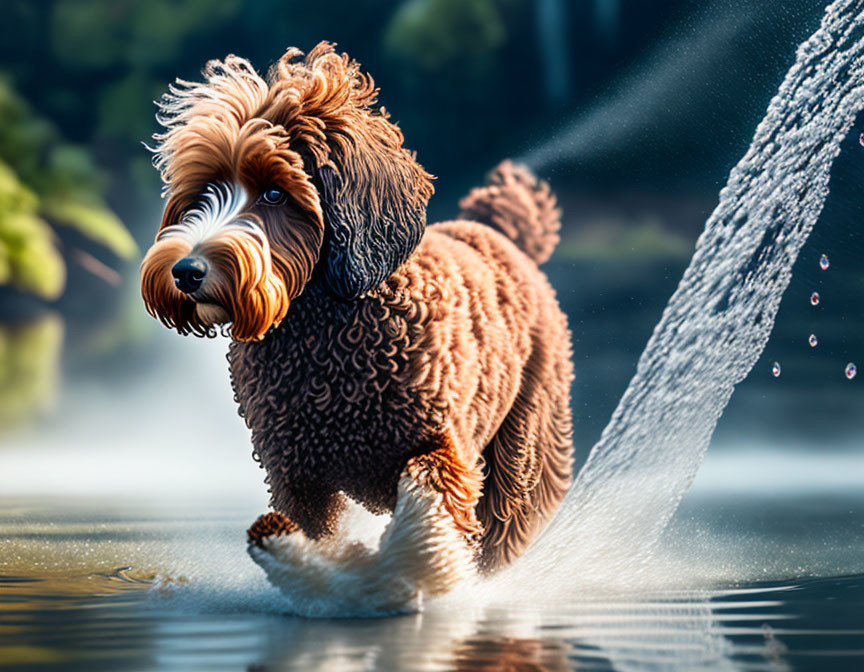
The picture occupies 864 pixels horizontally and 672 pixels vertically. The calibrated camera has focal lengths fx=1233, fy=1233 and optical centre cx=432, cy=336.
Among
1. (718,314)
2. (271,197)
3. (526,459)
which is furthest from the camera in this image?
(718,314)

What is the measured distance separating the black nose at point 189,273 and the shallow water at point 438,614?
46.4 inches

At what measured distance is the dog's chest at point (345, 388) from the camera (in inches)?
180

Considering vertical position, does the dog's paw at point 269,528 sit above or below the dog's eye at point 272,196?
below

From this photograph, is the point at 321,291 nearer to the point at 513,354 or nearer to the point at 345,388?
the point at 345,388

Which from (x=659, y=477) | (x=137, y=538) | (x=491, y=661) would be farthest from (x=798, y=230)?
(x=137, y=538)

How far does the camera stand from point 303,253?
4.36 m

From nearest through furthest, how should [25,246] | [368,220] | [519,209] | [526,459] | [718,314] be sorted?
[368,220], [526,459], [718,314], [519,209], [25,246]

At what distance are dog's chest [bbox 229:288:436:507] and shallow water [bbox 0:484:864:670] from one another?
614mm

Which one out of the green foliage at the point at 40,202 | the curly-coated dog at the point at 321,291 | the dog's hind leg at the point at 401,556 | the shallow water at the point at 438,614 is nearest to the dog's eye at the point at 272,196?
the curly-coated dog at the point at 321,291

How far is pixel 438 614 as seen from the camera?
4566 mm

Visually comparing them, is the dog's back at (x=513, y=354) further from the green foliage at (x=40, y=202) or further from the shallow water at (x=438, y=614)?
the green foliage at (x=40, y=202)

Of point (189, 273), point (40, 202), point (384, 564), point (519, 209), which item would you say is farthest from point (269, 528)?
point (40, 202)

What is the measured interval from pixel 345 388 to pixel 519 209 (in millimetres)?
2046

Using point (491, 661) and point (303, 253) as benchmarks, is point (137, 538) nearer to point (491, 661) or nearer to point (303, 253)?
point (303, 253)
